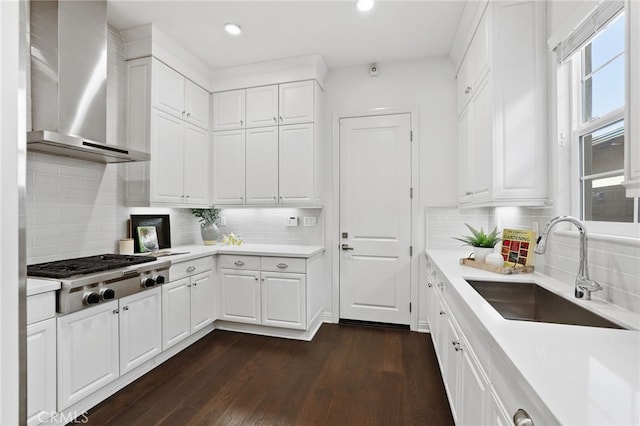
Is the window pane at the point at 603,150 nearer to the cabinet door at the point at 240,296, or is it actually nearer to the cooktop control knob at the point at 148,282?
the cabinet door at the point at 240,296

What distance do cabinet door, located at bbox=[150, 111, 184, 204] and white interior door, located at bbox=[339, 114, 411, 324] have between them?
1.74 metres

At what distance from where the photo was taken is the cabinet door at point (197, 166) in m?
3.06

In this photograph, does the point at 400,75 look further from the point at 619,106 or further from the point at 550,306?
the point at 550,306

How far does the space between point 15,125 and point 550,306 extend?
2182 mm

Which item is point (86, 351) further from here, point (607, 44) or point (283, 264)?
point (607, 44)

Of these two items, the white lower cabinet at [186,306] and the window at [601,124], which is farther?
the white lower cabinet at [186,306]

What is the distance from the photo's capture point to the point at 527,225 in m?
2.13

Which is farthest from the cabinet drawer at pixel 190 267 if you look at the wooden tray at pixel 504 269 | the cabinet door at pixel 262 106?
the wooden tray at pixel 504 269

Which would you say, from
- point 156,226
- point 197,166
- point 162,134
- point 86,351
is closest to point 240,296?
point 156,226

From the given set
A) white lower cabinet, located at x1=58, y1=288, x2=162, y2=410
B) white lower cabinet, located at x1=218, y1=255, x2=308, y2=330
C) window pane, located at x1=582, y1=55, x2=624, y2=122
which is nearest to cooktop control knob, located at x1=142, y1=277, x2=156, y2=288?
white lower cabinet, located at x1=58, y1=288, x2=162, y2=410

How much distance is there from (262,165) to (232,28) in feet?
4.31

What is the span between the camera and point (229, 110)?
3.38m

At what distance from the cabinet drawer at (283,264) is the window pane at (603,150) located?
7.33ft

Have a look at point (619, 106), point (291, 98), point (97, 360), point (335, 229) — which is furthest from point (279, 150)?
point (619, 106)
